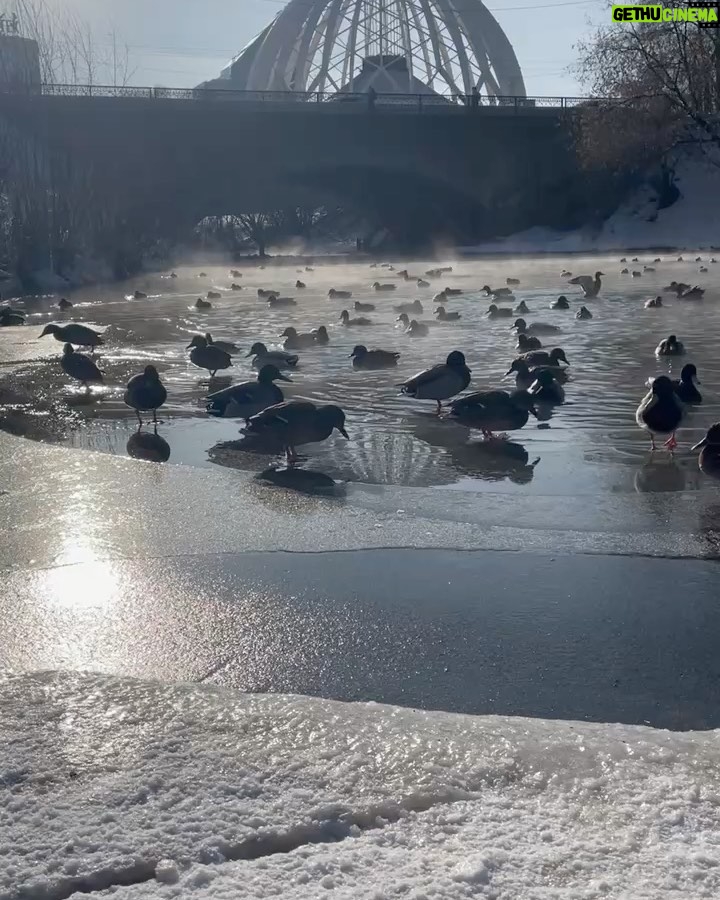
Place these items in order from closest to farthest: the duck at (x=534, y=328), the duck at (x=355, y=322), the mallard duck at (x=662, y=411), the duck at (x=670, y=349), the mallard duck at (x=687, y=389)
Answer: the mallard duck at (x=662, y=411) < the mallard duck at (x=687, y=389) < the duck at (x=670, y=349) < the duck at (x=534, y=328) < the duck at (x=355, y=322)

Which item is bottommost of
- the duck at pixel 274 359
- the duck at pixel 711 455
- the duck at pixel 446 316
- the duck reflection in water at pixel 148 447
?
the duck reflection in water at pixel 148 447

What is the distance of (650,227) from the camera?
5634 cm

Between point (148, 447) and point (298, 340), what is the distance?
246 inches

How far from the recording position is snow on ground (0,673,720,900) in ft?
8.32

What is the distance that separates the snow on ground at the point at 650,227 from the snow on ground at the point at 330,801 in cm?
4930

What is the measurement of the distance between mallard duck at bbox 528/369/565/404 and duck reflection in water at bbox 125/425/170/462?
327cm

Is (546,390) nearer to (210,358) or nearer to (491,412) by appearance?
(491,412)

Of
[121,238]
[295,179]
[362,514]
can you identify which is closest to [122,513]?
[362,514]

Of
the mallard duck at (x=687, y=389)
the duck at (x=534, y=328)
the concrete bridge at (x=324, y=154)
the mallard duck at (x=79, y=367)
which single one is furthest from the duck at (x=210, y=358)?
the concrete bridge at (x=324, y=154)

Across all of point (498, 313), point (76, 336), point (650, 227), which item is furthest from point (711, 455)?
point (650, 227)

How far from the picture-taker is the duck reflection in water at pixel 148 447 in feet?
25.9

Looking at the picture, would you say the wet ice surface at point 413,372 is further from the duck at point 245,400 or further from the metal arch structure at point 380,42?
the metal arch structure at point 380,42

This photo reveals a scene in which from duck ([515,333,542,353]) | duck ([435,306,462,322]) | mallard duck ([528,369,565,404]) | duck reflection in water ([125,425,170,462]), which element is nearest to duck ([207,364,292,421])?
duck reflection in water ([125,425,170,462])

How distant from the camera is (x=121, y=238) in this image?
1581 inches
